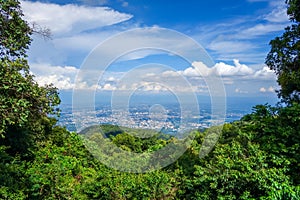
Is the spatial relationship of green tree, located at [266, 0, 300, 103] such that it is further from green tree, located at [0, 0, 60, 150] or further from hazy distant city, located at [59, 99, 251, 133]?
green tree, located at [0, 0, 60, 150]

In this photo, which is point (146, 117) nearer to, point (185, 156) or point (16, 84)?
point (185, 156)

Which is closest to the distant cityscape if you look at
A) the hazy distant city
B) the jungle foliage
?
the hazy distant city

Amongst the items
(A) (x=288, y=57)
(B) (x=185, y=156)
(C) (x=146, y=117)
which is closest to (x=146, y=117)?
(C) (x=146, y=117)

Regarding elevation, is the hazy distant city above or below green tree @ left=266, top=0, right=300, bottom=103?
below

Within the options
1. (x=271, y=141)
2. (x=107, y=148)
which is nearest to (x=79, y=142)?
(x=107, y=148)

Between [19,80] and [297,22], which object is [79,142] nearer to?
[19,80]

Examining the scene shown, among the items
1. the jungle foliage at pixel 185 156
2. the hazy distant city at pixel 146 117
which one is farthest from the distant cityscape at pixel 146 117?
the jungle foliage at pixel 185 156

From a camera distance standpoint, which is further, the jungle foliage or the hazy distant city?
the hazy distant city
